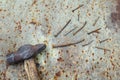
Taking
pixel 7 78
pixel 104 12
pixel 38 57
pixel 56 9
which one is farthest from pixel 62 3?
pixel 7 78

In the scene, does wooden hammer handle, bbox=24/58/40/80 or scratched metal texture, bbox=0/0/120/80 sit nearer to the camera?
wooden hammer handle, bbox=24/58/40/80

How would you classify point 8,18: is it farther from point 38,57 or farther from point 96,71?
point 96,71

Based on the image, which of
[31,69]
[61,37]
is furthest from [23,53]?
[61,37]

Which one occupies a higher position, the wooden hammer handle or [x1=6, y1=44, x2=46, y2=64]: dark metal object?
[x1=6, y1=44, x2=46, y2=64]: dark metal object
